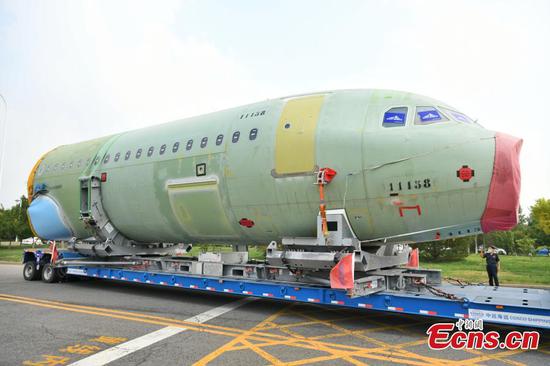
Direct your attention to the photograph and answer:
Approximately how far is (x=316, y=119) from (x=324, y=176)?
134cm

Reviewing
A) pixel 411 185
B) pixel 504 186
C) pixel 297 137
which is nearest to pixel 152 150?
pixel 297 137

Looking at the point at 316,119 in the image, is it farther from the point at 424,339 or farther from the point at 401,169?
the point at 424,339

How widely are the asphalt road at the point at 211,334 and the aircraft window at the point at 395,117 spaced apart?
4074mm

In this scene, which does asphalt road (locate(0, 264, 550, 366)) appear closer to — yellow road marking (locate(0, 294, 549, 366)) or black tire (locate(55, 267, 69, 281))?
yellow road marking (locate(0, 294, 549, 366))

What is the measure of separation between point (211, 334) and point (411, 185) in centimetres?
476

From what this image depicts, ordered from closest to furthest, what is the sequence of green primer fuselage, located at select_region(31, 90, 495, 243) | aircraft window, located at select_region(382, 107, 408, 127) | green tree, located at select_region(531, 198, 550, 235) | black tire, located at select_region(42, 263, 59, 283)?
green primer fuselage, located at select_region(31, 90, 495, 243)
aircraft window, located at select_region(382, 107, 408, 127)
black tire, located at select_region(42, 263, 59, 283)
green tree, located at select_region(531, 198, 550, 235)

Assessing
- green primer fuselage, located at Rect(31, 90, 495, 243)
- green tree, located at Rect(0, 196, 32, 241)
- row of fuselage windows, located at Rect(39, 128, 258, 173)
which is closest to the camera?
green primer fuselage, located at Rect(31, 90, 495, 243)

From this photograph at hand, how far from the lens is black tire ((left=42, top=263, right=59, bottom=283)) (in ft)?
49.3

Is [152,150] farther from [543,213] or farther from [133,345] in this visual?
[543,213]

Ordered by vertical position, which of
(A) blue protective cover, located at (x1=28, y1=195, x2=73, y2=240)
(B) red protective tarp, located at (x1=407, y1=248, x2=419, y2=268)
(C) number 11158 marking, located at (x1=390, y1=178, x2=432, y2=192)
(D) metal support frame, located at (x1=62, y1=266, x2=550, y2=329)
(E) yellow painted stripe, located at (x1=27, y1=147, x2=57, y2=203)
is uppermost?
(E) yellow painted stripe, located at (x1=27, y1=147, x2=57, y2=203)

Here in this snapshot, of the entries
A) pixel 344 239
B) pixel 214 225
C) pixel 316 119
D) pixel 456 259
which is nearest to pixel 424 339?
pixel 344 239

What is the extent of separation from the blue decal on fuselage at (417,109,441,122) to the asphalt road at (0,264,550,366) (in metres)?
4.15

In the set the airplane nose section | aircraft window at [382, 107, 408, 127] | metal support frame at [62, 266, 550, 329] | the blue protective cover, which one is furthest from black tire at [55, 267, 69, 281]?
the airplane nose section

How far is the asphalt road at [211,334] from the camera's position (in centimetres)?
657
